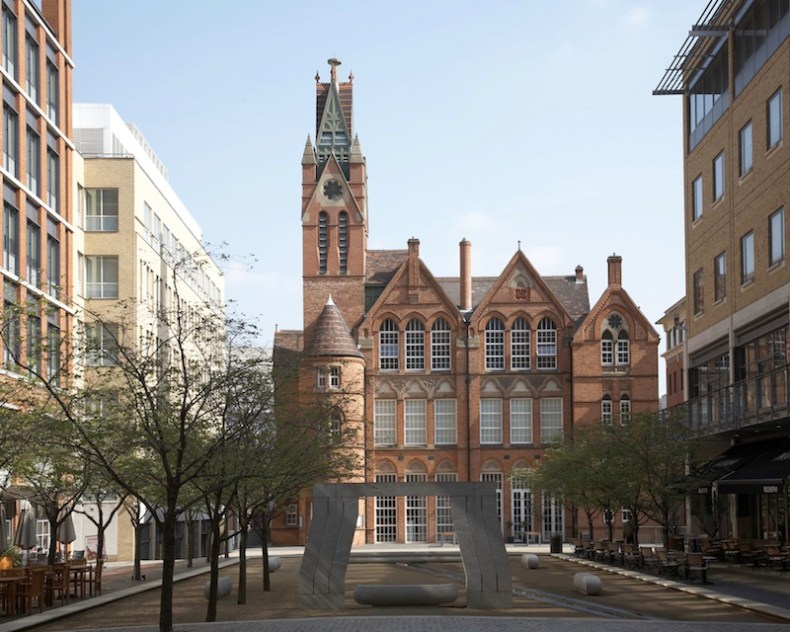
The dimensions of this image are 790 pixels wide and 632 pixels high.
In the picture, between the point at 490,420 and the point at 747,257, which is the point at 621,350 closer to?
the point at 490,420

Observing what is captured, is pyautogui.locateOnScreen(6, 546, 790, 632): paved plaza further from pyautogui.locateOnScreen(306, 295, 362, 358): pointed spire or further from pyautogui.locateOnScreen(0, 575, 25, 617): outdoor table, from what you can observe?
pyautogui.locateOnScreen(306, 295, 362, 358): pointed spire

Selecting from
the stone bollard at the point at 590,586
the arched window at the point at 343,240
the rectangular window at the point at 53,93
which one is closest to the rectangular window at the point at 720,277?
the stone bollard at the point at 590,586

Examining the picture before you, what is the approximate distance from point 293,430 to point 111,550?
26.9 metres

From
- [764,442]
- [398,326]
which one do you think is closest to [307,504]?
[398,326]

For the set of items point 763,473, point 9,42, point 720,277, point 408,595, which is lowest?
point 408,595

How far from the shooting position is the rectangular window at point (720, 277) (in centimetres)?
4769

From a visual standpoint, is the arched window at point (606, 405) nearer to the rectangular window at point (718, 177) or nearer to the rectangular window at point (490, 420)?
the rectangular window at point (490, 420)

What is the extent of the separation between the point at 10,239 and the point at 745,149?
2553 cm

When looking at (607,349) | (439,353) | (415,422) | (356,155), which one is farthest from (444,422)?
(356,155)

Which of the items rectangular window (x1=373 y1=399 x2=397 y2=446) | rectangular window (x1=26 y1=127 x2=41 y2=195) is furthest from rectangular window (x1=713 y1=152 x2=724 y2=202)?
rectangular window (x1=373 y1=399 x2=397 y2=446)

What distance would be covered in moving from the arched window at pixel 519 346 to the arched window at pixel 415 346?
5.43 meters

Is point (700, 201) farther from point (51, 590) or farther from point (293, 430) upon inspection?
point (51, 590)

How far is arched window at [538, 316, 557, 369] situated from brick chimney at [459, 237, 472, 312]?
5095 mm

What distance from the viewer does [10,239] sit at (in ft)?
154
